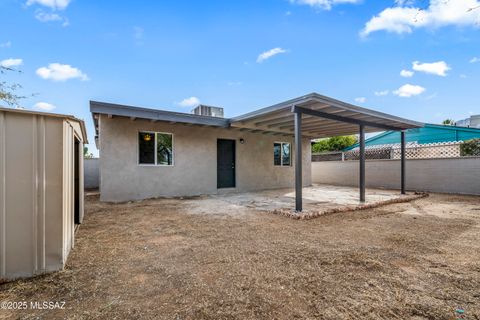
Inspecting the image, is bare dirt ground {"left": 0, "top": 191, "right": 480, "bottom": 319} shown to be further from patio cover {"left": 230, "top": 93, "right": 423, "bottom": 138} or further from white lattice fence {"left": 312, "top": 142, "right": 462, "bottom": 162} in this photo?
white lattice fence {"left": 312, "top": 142, "right": 462, "bottom": 162}

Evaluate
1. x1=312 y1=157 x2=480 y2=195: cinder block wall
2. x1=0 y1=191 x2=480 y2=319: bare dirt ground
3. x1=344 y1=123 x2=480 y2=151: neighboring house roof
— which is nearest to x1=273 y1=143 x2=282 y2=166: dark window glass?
x1=312 y1=157 x2=480 y2=195: cinder block wall

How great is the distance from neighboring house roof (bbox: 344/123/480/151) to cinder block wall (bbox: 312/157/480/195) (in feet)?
5.45

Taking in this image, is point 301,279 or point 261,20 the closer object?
point 301,279

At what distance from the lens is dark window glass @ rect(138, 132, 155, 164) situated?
23.9ft

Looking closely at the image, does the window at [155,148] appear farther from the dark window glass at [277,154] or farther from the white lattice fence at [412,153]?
the white lattice fence at [412,153]

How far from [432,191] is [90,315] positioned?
37.6 feet

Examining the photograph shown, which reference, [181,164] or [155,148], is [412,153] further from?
[155,148]

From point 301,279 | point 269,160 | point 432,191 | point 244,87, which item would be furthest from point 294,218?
point 244,87

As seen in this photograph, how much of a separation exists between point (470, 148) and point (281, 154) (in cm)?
706

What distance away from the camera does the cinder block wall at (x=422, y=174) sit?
27.5 feet

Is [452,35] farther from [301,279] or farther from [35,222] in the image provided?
[35,222]

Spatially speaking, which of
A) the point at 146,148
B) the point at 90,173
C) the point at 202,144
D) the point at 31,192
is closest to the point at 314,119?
the point at 202,144

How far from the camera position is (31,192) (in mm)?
2227

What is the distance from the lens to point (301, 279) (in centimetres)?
221
